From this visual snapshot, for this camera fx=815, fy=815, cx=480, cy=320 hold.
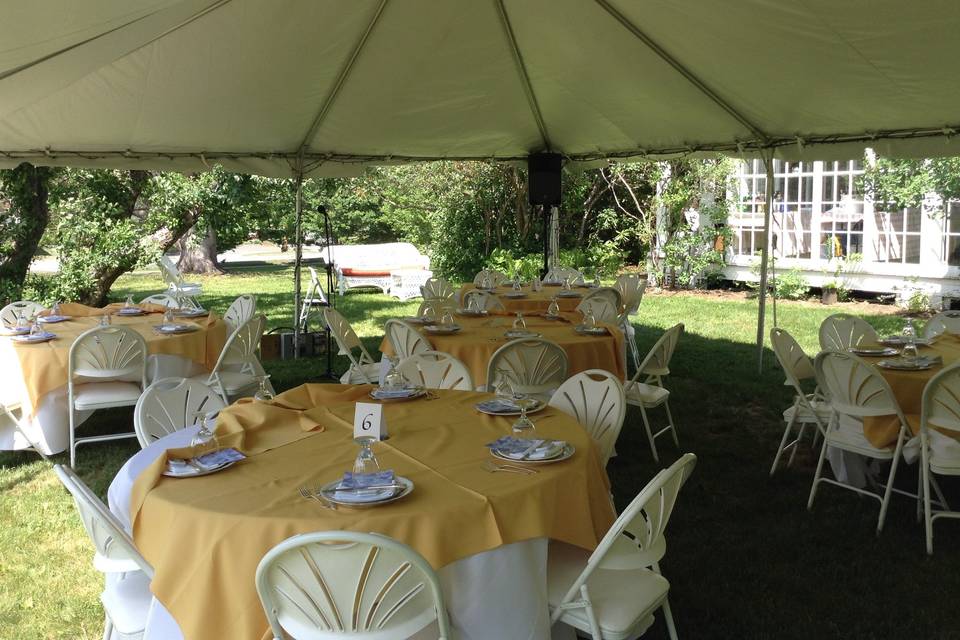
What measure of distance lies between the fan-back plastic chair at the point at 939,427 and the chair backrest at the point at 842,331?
2056 mm

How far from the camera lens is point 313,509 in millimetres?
2469

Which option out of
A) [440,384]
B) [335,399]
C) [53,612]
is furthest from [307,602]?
[440,384]

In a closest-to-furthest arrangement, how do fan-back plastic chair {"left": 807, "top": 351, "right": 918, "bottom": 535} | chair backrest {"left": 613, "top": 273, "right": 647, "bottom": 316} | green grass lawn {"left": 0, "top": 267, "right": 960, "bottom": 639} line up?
1. green grass lawn {"left": 0, "top": 267, "right": 960, "bottom": 639}
2. fan-back plastic chair {"left": 807, "top": 351, "right": 918, "bottom": 535}
3. chair backrest {"left": 613, "top": 273, "right": 647, "bottom": 316}

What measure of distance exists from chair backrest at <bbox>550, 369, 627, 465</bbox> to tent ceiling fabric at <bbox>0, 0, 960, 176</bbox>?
2.63m

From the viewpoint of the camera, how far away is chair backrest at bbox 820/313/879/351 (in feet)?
20.7

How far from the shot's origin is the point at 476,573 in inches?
99.0

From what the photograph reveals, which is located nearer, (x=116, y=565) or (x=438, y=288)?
(x=116, y=565)

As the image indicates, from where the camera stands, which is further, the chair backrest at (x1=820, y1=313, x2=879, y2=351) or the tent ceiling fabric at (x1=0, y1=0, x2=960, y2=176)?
the chair backrest at (x1=820, y1=313, x2=879, y2=351)

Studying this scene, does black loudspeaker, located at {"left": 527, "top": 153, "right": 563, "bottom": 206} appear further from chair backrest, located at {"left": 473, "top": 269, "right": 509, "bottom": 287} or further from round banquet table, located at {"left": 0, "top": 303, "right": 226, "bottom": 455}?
round banquet table, located at {"left": 0, "top": 303, "right": 226, "bottom": 455}

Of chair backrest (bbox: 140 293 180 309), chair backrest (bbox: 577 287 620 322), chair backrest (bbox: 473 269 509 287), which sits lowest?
chair backrest (bbox: 577 287 620 322)

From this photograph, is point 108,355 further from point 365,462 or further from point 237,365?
point 365,462

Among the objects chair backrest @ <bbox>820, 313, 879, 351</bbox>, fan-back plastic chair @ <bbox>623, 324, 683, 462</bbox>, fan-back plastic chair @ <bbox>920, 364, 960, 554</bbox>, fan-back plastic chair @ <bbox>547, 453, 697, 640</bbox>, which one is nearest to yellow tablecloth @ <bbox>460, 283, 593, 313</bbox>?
fan-back plastic chair @ <bbox>623, 324, 683, 462</bbox>

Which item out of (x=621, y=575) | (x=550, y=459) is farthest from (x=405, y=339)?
(x=621, y=575)

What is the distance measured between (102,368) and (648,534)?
14.2 ft
